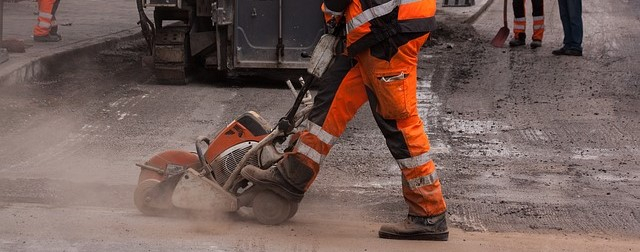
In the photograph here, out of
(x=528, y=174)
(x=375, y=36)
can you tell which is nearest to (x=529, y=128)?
(x=528, y=174)

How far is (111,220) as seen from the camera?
19.5ft

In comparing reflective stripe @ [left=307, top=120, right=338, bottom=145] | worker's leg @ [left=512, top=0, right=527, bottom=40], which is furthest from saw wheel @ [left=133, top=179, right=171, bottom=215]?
worker's leg @ [left=512, top=0, right=527, bottom=40]

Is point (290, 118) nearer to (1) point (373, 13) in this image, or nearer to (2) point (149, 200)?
(1) point (373, 13)

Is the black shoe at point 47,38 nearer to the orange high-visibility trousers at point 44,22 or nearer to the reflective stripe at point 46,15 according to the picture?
the orange high-visibility trousers at point 44,22

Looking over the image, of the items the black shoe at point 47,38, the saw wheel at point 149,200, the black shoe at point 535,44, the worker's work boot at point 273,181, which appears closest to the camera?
the worker's work boot at point 273,181

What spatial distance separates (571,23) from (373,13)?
8948mm

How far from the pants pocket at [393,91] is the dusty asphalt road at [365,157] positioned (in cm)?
68

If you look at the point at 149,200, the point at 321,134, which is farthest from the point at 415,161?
the point at 149,200

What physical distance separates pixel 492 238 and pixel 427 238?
0.34m

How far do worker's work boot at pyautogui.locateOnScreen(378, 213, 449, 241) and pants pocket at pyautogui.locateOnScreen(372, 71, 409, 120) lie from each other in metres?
0.58

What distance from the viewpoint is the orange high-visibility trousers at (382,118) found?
557 centimetres

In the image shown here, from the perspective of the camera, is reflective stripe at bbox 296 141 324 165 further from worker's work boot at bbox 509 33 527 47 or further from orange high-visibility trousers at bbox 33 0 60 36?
worker's work boot at bbox 509 33 527 47

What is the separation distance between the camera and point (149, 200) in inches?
238

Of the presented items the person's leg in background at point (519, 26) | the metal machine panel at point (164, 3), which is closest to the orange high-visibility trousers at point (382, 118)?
the metal machine panel at point (164, 3)
